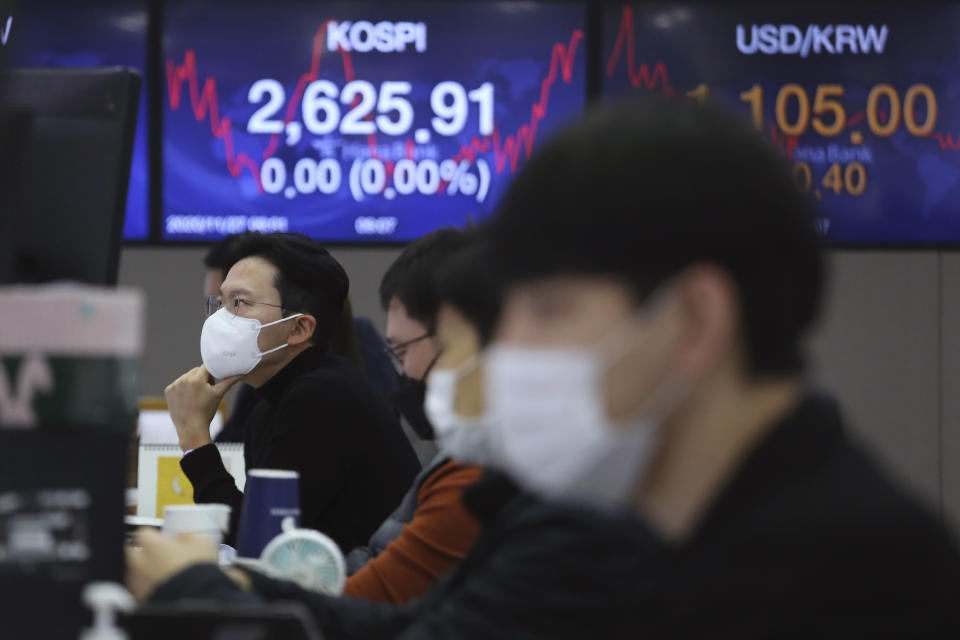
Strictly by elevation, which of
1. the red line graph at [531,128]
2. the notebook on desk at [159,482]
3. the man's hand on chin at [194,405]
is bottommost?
the notebook on desk at [159,482]

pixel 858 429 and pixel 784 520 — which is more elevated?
pixel 784 520

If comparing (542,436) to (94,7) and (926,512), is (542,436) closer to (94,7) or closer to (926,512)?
(926,512)

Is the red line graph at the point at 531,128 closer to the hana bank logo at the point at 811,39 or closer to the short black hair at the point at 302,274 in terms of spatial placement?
the hana bank logo at the point at 811,39

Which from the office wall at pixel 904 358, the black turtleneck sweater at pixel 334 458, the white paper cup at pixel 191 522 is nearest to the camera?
the white paper cup at pixel 191 522

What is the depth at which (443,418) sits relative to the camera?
128 centimetres

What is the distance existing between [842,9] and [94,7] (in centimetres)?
209

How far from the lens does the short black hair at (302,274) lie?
216 centimetres

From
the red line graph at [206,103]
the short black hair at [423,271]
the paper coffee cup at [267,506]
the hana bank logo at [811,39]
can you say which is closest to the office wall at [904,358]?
the hana bank logo at [811,39]

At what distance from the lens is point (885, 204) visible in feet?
11.1

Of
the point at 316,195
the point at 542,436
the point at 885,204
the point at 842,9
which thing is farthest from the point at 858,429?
the point at 542,436

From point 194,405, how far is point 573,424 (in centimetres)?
141

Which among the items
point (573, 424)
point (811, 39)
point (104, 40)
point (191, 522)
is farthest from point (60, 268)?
point (811, 39)

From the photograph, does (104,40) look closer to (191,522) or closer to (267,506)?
(267,506)

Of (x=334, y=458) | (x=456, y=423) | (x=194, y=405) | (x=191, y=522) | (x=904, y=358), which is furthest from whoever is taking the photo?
(x=904, y=358)
